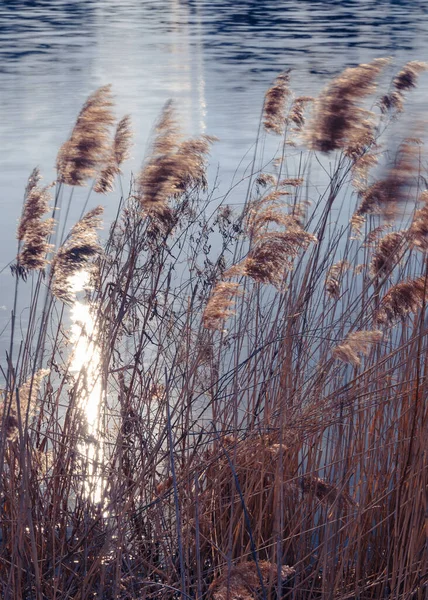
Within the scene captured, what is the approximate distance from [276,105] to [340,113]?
1.29 meters

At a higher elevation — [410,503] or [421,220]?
[421,220]

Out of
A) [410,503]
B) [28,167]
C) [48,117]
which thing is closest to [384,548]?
[410,503]

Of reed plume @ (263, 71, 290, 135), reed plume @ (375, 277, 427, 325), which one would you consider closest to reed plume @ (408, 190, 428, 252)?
reed plume @ (375, 277, 427, 325)

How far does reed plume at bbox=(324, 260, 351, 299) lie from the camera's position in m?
3.07

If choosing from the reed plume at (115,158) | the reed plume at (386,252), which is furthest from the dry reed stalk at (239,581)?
the reed plume at (115,158)

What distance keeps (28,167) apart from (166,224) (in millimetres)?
5117

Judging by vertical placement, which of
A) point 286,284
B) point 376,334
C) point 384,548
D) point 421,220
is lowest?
point 384,548

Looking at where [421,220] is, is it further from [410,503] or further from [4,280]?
[4,280]

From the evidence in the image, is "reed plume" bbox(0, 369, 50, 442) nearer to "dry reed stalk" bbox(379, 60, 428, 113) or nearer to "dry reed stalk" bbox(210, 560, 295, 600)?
"dry reed stalk" bbox(210, 560, 295, 600)

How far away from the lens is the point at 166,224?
277cm

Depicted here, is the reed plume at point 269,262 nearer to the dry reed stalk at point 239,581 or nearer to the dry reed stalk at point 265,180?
the dry reed stalk at point 239,581

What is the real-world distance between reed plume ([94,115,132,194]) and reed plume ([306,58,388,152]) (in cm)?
67

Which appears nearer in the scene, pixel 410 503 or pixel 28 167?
pixel 410 503

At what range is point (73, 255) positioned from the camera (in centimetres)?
237
